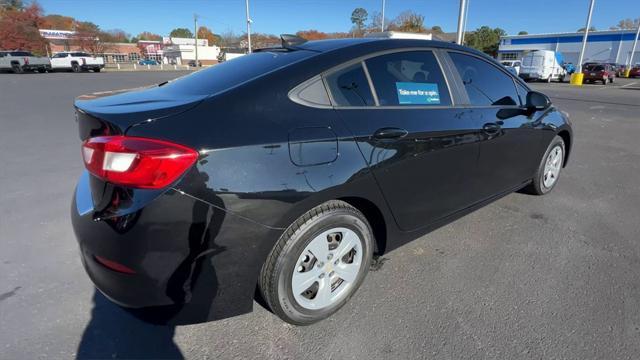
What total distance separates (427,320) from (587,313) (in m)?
1.00

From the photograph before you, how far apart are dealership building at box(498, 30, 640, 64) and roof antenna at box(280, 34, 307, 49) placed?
60.6 meters

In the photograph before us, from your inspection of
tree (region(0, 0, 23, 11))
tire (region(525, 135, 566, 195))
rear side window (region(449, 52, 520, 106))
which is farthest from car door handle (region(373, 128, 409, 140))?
tree (region(0, 0, 23, 11))

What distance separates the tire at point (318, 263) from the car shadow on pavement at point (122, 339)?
634 mm

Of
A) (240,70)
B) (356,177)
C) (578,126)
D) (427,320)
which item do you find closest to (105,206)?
(240,70)

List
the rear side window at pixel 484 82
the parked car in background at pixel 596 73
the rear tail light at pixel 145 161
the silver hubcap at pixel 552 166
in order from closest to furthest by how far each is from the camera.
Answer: the rear tail light at pixel 145 161 < the rear side window at pixel 484 82 < the silver hubcap at pixel 552 166 < the parked car in background at pixel 596 73

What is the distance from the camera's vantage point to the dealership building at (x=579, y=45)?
55.9m

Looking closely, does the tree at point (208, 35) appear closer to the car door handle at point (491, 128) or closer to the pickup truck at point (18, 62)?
the pickup truck at point (18, 62)

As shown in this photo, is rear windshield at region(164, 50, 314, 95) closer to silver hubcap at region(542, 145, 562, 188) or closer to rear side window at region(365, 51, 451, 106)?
rear side window at region(365, 51, 451, 106)

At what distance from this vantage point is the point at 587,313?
2.34 m

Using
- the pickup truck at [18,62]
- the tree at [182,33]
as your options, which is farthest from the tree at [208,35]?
the pickup truck at [18,62]

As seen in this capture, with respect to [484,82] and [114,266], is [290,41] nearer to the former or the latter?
[484,82]

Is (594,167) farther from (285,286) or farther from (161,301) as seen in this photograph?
(161,301)

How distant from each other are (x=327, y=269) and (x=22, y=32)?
74.9 m

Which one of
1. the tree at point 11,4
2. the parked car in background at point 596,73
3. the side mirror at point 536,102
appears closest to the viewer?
the side mirror at point 536,102
